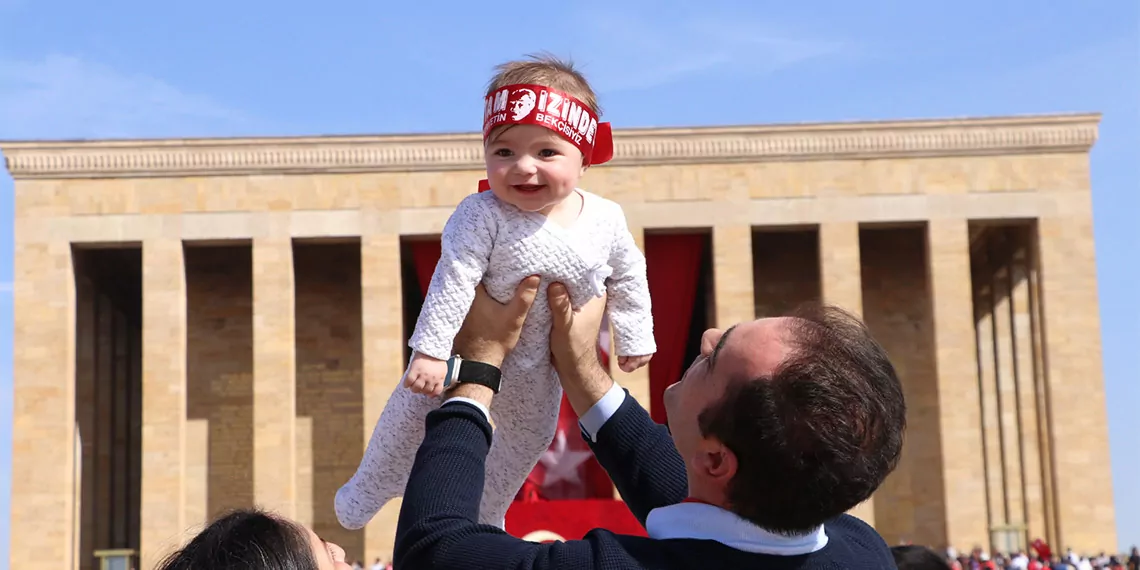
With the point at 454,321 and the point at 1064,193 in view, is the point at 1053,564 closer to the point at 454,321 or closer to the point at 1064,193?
the point at 1064,193

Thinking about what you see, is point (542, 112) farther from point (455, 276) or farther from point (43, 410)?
point (43, 410)

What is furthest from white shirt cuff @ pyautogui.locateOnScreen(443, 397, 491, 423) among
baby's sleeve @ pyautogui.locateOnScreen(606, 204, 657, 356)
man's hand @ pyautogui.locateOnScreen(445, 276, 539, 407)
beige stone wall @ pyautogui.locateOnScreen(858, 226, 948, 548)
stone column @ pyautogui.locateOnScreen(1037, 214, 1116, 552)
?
stone column @ pyautogui.locateOnScreen(1037, 214, 1116, 552)

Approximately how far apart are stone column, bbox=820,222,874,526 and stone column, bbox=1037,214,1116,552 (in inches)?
174

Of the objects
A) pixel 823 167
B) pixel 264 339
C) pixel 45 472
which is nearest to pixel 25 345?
pixel 45 472

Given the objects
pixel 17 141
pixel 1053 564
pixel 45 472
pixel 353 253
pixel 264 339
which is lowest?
pixel 1053 564

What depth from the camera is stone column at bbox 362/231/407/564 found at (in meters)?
32.2

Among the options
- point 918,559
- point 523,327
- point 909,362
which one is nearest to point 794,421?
point 523,327

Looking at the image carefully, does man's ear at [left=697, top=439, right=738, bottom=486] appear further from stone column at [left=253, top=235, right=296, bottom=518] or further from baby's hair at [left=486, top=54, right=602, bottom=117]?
stone column at [left=253, top=235, right=296, bottom=518]

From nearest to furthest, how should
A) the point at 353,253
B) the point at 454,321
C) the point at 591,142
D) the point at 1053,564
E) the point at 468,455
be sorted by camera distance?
the point at 468,455 < the point at 454,321 < the point at 591,142 < the point at 1053,564 < the point at 353,253

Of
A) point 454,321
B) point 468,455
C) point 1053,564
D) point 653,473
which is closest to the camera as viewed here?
point 468,455

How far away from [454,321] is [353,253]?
108 ft

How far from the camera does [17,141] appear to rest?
33188 millimetres

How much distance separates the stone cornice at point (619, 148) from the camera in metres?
33.1

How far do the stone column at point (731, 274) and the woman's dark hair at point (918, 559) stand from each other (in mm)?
27695
